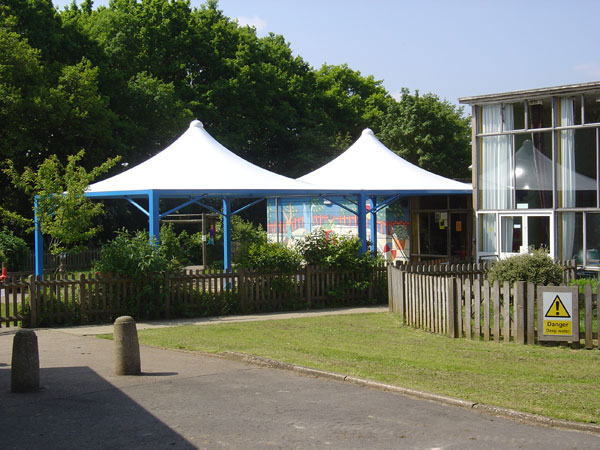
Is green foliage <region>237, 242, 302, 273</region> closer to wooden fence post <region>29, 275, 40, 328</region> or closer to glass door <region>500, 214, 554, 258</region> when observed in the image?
wooden fence post <region>29, 275, 40, 328</region>

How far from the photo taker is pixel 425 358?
36.0ft

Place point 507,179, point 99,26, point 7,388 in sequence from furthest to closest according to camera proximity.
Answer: point 99,26
point 507,179
point 7,388

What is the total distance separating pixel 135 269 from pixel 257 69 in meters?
33.9

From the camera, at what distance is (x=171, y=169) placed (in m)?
21.0

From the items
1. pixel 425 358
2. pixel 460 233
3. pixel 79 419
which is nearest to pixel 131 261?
pixel 425 358

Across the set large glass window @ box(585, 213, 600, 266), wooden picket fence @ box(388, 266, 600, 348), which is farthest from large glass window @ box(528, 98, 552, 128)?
wooden picket fence @ box(388, 266, 600, 348)

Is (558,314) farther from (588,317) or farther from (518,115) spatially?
(518,115)

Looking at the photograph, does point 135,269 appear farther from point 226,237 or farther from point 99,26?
point 99,26

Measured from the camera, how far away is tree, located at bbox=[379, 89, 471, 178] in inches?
1896

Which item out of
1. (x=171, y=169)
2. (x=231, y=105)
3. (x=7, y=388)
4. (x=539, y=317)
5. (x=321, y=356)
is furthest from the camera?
(x=231, y=105)

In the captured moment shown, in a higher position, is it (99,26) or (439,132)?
(99,26)

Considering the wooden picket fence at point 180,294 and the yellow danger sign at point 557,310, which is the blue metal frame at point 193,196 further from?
the yellow danger sign at point 557,310

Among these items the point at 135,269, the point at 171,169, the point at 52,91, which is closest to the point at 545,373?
the point at 135,269

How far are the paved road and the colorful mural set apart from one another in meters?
17.5
